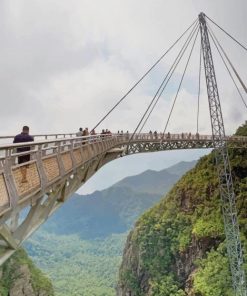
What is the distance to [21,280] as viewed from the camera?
52.6 metres

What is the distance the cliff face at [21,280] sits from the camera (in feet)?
165

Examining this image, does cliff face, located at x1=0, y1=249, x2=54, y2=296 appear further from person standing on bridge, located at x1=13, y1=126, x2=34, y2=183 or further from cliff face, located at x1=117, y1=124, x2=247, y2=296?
person standing on bridge, located at x1=13, y1=126, x2=34, y2=183

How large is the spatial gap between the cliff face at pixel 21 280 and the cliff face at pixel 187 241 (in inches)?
639

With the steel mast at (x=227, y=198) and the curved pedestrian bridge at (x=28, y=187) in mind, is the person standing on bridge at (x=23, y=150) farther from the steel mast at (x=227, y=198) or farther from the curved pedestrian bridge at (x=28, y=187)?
the steel mast at (x=227, y=198)

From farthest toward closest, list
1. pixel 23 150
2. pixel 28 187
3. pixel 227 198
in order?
pixel 227 198 < pixel 23 150 < pixel 28 187

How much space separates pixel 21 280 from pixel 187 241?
2323 centimetres

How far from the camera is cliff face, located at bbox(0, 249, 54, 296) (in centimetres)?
5041

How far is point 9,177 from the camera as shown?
7.21 meters

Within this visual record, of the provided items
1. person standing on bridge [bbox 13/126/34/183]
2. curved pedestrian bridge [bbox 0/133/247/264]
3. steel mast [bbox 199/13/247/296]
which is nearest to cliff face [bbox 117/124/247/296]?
steel mast [bbox 199/13/247/296]

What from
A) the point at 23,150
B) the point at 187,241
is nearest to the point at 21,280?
the point at 187,241

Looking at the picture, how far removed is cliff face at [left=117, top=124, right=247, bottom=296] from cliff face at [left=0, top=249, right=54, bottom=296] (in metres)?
16.2

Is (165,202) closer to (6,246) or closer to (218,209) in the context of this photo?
(218,209)

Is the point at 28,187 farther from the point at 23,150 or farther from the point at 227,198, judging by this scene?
the point at 227,198

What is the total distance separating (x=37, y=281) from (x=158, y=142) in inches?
923
